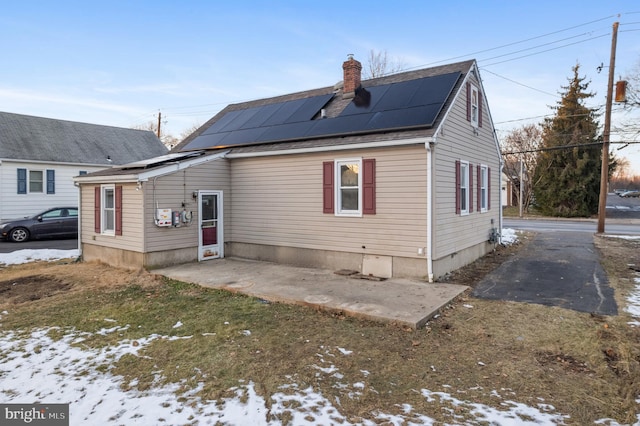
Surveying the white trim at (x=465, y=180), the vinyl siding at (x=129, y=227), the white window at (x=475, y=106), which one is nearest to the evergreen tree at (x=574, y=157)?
the white window at (x=475, y=106)

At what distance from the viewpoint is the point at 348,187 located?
9297mm

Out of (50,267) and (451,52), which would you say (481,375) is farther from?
(451,52)

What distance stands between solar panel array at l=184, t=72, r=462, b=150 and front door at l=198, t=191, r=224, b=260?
1.97m

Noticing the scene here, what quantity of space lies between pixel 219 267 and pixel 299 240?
7.20ft

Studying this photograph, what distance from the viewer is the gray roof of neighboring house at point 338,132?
8.59 m

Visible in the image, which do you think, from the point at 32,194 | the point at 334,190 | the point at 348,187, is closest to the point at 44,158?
the point at 32,194

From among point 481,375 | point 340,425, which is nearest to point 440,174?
point 481,375

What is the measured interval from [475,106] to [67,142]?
20.9 m

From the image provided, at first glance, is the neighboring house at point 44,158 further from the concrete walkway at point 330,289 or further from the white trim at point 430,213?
the white trim at point 430,213

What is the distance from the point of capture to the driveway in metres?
6.87

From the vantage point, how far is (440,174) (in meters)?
8.55

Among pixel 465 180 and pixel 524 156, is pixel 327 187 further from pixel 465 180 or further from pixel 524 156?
pixel 524 156

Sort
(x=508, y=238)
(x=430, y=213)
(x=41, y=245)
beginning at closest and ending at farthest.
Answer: (x=430, y=213) < (x=41, y=245) < (x=508, y=238)

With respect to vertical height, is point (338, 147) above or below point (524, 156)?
below
